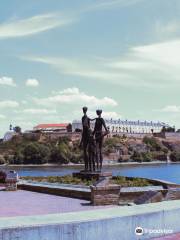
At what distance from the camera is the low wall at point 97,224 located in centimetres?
402

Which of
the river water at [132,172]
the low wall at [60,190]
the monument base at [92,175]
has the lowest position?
the river water at [132,172]

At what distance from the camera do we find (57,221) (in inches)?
166

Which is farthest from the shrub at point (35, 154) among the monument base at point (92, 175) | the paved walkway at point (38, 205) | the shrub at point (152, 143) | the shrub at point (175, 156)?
the paved walkway at point (38, 205)

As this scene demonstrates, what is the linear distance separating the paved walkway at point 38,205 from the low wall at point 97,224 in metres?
6.46

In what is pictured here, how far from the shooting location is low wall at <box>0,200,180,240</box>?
402 centimetres

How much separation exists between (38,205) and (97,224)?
885cm

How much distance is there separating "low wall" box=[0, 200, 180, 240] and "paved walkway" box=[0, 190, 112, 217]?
646 centimetres

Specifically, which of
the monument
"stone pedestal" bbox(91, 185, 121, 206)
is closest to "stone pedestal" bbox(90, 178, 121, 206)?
"stone pedestal" bbox(91, 185, 121, 206)

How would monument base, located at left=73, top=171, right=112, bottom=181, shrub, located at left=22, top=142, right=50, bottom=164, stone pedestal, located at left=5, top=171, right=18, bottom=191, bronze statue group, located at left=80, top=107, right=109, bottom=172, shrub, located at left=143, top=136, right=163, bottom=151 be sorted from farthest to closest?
shrub, located at left=143, top=136, right=163, bottom=151 → shrub, located at left=22, top=142, right=50, bottom=164 → bronze statue group, located at left=80, top=107, right=109, bottom=172 → monument base, located at left=73, top=171, right=112, bottom=181 → stone pedestal, located at left=5, top=171, right=18, bottom=191

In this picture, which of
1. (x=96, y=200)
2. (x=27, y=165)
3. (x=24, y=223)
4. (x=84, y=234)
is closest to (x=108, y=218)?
(x=84, y=234)

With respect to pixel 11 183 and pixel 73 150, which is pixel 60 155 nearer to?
pixel 73 150

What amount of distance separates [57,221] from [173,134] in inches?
6605

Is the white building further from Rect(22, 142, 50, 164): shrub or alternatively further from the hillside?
Rect(22, 142, 50, 164): shrub

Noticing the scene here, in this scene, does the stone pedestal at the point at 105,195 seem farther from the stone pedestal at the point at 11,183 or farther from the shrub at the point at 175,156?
the shrub at the point at 175,156
